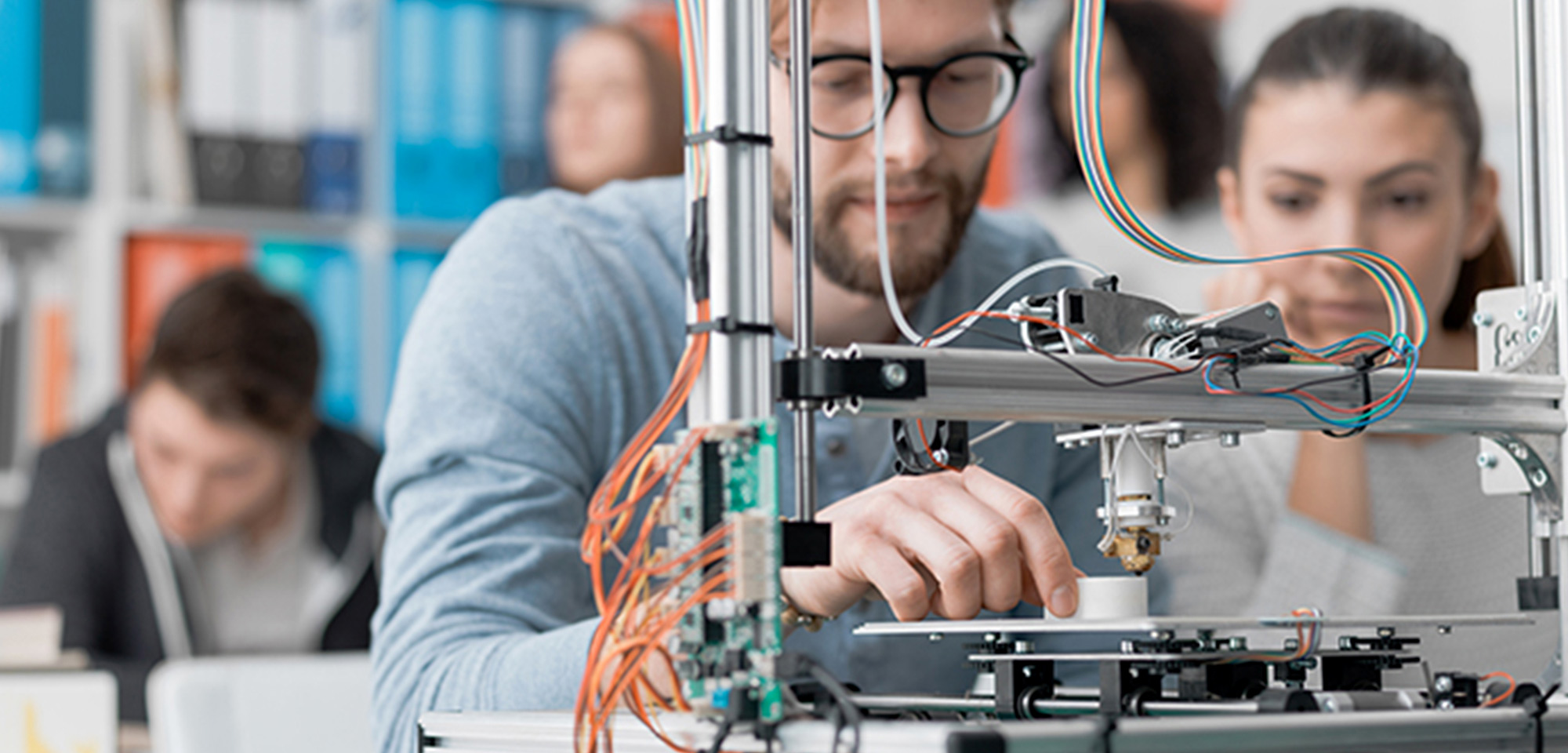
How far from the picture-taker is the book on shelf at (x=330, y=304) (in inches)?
117

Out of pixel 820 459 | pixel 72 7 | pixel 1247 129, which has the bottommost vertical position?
pixel 820 459

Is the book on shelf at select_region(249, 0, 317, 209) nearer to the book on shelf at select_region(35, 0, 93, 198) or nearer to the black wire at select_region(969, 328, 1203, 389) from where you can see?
the book on shelf at select_region(35, 0, 93, 198)

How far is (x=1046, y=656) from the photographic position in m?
0.76

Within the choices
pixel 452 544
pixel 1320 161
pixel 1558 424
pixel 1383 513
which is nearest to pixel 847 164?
pixel 452 544

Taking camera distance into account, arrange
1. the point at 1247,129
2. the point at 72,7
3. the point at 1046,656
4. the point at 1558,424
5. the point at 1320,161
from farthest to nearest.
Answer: the point at 72,7 < the point at 1247,129 < the point at 1320,161 < the point at 1558,424 < the point at 1046,656

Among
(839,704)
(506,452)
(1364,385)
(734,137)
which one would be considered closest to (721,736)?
(839,704)

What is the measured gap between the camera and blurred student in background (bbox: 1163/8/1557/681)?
142 centimetres

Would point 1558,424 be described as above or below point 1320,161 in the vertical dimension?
below

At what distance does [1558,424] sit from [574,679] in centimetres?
60

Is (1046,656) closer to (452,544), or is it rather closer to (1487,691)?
(1487,691)

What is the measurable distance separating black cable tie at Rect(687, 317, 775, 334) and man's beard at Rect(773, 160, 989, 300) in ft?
0.81

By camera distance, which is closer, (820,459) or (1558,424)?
(1558,424)

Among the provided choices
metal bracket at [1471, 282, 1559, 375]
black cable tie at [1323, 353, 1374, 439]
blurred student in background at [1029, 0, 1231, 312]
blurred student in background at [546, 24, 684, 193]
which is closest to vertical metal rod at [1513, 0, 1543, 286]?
metal bracket at [1471, 282, 1559, 375]

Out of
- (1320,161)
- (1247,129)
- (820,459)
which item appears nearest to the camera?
(820,459)
